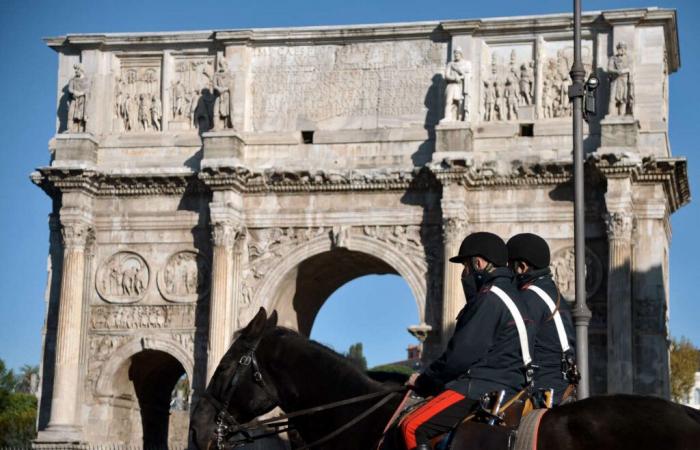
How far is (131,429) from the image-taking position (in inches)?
1129

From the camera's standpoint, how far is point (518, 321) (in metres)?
7.61

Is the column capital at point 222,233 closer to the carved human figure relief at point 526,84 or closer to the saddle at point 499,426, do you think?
the carved human figure relief at point 526,84

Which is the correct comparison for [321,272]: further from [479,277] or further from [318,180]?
[479,277]

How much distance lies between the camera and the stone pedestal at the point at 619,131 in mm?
25141

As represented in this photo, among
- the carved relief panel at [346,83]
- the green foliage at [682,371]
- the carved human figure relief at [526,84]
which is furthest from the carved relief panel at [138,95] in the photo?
the green foliage at [682,371]

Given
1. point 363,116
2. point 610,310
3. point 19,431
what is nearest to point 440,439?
point 610,310

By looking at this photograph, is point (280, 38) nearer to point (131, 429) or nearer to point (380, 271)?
point (380, 271)

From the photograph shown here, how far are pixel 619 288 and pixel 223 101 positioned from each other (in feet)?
29.9

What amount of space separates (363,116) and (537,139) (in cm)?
373

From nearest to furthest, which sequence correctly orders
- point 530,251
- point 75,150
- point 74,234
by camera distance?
point 530,251 < point 74,234 < point 75,150

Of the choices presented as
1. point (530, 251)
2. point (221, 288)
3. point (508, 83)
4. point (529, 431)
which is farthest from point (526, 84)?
point (529, 431)

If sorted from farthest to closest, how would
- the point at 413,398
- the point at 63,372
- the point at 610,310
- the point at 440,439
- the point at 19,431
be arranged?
1. the point at 19,431
2. the point at 63,372
3. the point at 610,310
4. the point at 413,398
5. the point at 440,439

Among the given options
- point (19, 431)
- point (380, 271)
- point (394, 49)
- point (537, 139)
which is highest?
point (394, 49)

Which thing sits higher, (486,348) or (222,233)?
(222,233)
